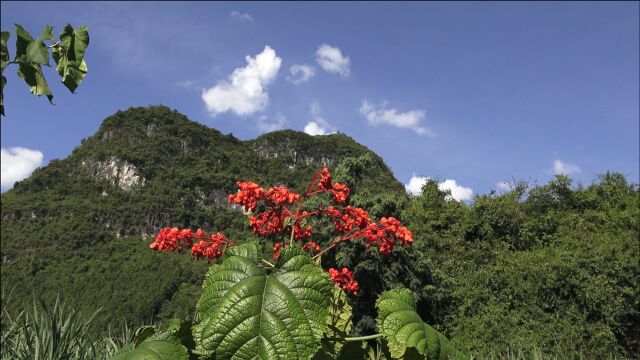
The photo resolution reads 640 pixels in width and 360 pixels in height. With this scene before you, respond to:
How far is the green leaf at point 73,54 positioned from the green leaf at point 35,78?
5cm

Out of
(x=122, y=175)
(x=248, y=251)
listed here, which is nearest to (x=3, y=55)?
(x=248, y=251)

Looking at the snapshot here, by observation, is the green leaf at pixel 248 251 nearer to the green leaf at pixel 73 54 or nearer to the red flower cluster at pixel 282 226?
the green leaf at pixel 73 54

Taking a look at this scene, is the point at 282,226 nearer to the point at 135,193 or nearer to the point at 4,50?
the point at 4,50

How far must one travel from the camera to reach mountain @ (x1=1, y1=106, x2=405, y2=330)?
8425cm

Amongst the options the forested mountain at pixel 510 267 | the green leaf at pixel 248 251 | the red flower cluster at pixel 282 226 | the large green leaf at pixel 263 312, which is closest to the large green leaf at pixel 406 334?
the large green leaf at pixel 263 312

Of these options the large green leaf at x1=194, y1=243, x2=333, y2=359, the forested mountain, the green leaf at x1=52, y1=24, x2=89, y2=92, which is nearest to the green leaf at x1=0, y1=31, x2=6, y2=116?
the green leaf at x1=52, y1=24, x2=89, y2=92

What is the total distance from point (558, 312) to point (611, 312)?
1135mm

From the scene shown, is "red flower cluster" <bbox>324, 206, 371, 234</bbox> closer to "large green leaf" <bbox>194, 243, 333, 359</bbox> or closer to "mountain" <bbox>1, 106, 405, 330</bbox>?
"large green leaf" <bbox>194, 243, 333, 359</bbox>

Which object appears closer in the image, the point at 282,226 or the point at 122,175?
the point at 282,226

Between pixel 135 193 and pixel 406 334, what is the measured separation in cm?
12570

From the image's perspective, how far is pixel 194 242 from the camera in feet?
10.5

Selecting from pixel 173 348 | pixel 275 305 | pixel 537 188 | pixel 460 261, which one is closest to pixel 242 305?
pixel 275 305

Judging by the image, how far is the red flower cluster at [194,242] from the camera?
2.84 m

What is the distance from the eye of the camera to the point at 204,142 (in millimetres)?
132875
